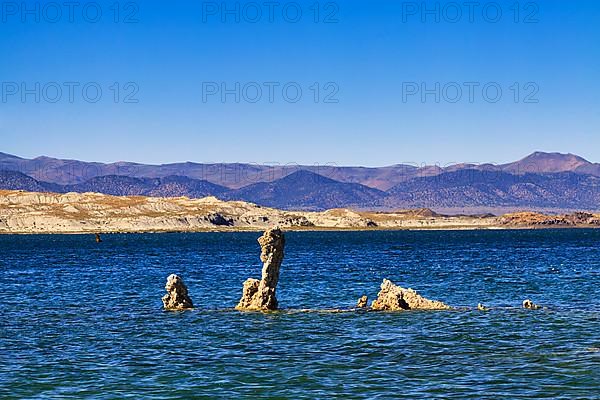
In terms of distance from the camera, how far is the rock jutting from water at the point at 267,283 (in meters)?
43.5

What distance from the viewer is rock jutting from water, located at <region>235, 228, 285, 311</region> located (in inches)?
1711

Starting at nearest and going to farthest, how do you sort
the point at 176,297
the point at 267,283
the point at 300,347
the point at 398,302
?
the point at 300,347 < the point at 398,302 < the point at 267,283 < the point at 176,297

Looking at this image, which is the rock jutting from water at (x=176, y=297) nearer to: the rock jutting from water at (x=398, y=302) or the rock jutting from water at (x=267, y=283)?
the rock jutting from water at (x=267, y=283)

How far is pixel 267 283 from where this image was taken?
143 feet

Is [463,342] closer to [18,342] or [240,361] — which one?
[240,361]

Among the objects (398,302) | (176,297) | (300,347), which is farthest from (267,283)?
(300,347)

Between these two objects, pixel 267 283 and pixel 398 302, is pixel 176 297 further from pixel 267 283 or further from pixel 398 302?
pixel 398 302

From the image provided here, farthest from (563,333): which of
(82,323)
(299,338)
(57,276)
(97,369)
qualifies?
(57,276)

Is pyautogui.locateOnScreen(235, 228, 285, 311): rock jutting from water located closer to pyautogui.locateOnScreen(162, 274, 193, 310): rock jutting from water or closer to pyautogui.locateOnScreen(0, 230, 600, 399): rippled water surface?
pyautogui.locateOnScreen(0, 230, 600, 399): rippled water surface

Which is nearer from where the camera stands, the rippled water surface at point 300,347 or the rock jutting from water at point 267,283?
the rippled water surface at point 300,347

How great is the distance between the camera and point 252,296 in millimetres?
44375

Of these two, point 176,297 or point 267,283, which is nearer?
point 267,283

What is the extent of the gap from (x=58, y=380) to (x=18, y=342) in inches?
335

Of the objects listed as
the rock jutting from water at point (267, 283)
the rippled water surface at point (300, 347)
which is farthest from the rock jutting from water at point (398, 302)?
the rock jutting from water at point (267, 283)
